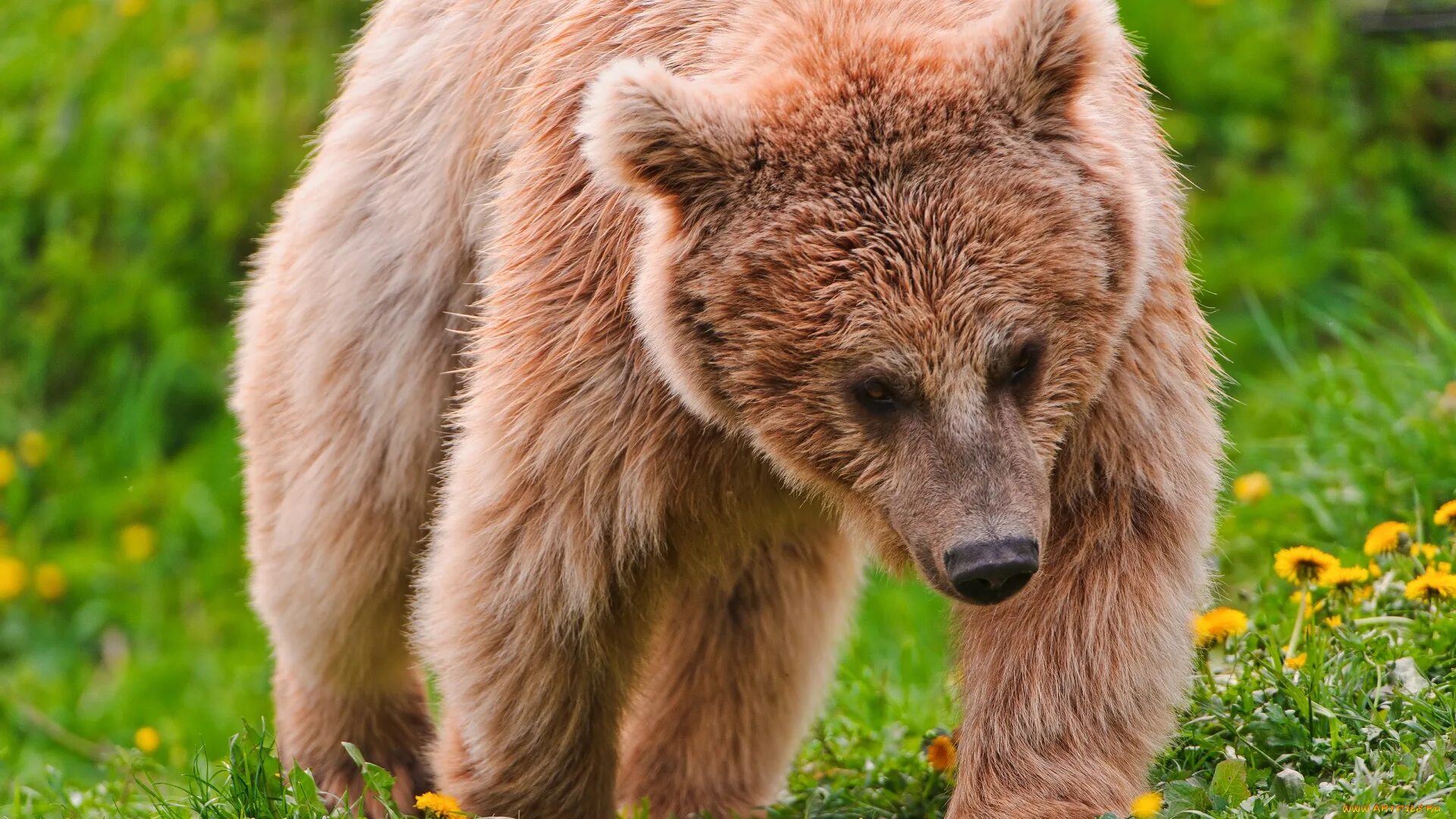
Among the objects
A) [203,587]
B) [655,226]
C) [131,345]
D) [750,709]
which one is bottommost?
[203,587]

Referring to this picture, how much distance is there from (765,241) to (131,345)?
559 cm

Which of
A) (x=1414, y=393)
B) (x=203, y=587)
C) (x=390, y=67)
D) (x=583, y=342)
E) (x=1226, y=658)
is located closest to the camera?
(x=583, y=342)

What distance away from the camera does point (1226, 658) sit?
453cm

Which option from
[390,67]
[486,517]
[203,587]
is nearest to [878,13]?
[486,517]

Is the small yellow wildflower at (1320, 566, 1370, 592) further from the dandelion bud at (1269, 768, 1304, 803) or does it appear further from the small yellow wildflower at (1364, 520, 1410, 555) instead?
the dandelion bud at (1269, 768, 1304, 803)

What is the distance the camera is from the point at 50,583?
788 cm

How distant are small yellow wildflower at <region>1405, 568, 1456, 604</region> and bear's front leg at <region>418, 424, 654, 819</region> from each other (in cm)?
171

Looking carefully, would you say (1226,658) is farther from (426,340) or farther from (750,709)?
(426,340)

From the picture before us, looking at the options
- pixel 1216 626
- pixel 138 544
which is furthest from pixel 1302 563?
pixel 138 544

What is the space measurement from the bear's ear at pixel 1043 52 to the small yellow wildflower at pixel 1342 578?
4.32 ft

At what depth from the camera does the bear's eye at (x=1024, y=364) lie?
11.6 feet

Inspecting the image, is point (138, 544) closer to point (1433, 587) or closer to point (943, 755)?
point (943, 755)

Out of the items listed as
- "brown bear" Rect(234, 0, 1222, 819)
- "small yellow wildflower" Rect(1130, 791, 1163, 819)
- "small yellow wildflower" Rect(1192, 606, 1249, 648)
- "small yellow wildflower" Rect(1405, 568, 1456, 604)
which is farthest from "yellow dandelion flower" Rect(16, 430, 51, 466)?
"small yellow wildflower" Rect(1405, 568, 1456, 604)

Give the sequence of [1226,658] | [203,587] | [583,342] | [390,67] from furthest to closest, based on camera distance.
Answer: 1. [203,587]
2. [390,67]
3. [1226,658]
4. [583,342]
